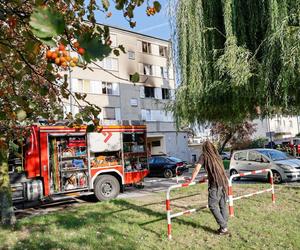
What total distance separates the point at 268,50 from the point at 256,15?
112 cm

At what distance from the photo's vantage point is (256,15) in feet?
28.1

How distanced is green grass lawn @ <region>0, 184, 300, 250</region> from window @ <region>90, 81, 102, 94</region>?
27.1 metres

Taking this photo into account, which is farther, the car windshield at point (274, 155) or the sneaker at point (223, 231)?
the car windshield at point (274, 155)

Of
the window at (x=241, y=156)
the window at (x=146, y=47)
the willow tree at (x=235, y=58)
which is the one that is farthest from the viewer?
the window at (x=146, y=47)

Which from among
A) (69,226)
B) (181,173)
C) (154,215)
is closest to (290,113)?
(154,215)

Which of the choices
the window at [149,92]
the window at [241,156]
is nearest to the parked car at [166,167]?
the window at [241,156]

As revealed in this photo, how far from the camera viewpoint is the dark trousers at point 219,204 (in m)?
6.66

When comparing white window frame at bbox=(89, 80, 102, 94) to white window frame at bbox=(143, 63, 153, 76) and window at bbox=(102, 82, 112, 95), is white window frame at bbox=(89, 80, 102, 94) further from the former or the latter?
white window frame at bbox=(143, 63, 153, 76)

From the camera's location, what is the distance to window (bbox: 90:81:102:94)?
3619cm

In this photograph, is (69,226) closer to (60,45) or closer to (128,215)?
(128,215)

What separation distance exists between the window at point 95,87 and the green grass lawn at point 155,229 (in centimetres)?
2705

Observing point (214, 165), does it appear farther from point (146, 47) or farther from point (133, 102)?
point (146, 47)

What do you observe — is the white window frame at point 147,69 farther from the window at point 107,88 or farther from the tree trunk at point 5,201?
the tree trunk at point 5,201

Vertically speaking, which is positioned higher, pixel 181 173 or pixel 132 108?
pixel 132 108
